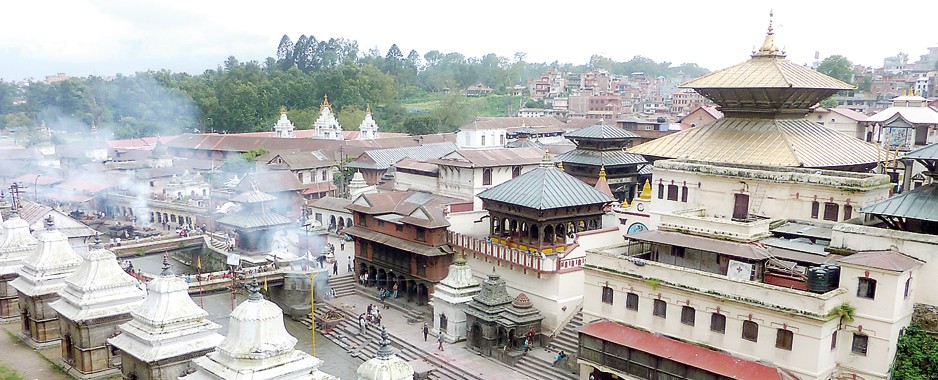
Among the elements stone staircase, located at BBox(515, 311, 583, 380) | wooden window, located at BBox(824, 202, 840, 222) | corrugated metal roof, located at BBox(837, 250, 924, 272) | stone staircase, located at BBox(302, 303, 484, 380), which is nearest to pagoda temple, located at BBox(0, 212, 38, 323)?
stone staircase, located at BBox(302, 303, 484, 380)

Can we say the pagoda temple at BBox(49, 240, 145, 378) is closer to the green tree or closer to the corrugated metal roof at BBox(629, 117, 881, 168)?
the corrugated metal roof at BBox(629, 117, 881, 168)

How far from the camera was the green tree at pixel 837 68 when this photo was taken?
103 meters

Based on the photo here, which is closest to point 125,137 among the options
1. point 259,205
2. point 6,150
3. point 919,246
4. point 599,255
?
point 6,150

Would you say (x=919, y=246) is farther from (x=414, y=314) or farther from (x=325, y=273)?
(x=325, y=273)

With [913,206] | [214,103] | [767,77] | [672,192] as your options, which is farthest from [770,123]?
[214,103]

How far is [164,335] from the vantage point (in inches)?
855

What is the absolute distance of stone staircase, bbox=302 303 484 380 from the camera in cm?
2952

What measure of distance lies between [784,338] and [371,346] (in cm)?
→ 1815

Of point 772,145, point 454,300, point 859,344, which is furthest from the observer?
point 454,300

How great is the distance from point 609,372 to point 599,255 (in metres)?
4.47

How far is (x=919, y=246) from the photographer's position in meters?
22.6

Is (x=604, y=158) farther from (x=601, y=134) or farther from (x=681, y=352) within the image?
(x=681, y=352)

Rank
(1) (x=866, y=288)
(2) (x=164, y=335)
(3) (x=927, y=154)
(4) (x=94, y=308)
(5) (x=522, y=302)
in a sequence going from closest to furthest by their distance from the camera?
1. (2) (x=164, y=335)
2. (1) (x=866, y=288)
3. (3) (x=927, y=154)
4. (4) (x=94, y=308)
5. (5) (x=522, y=302)

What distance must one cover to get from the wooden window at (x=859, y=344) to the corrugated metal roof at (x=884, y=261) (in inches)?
91.6
